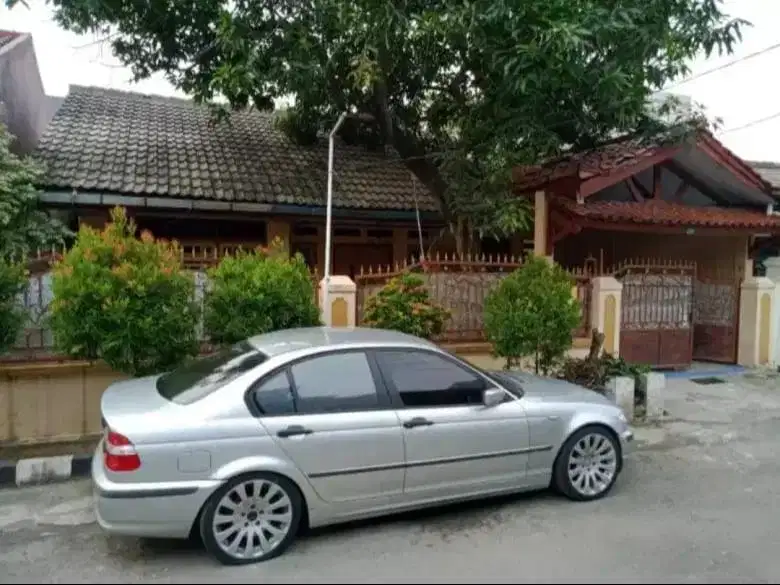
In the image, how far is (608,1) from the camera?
7555mm

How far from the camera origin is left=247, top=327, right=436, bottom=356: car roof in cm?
451

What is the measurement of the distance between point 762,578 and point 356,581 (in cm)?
248

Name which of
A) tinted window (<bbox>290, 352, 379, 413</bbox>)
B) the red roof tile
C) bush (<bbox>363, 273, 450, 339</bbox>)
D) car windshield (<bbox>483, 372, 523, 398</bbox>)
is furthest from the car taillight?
the red roof tile

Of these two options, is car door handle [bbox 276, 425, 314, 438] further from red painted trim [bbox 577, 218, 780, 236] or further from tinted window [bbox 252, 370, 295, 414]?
red painted trim [bbox 577, 218, 780, 236]

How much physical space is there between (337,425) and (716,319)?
32.1ft

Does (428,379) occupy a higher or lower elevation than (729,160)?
lower

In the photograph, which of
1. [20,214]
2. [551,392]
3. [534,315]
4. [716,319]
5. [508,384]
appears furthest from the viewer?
[716,319]

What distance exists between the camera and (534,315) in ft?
23.4

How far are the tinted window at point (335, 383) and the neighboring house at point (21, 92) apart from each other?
23.2ft

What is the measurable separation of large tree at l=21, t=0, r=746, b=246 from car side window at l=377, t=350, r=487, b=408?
386 centimetres

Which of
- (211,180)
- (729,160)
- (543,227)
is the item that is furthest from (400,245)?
(729,160)

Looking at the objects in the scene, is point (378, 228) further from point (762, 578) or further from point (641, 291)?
point (762, 578)

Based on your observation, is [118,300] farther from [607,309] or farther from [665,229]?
[665,229]

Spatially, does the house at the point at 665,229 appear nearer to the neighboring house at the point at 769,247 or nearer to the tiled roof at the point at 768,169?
the neighboring house at the point at 769,247
